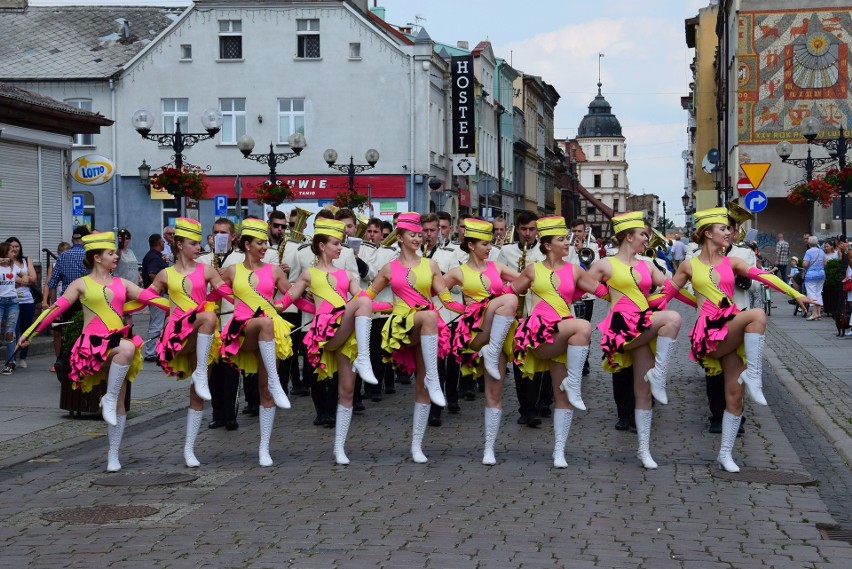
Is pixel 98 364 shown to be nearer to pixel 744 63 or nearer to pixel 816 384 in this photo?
pixel 816 384

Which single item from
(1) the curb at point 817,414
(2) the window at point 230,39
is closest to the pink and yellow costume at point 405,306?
(1) the curb at point 817,414

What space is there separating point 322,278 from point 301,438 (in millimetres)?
1815

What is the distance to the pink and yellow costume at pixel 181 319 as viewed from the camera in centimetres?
1030

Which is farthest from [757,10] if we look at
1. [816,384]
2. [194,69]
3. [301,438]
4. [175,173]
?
[301,438]

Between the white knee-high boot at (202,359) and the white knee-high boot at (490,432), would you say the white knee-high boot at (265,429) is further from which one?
the white knee-high boot at (490,432)

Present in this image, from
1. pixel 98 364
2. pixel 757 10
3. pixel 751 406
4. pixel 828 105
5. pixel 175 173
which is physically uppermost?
pixel 757 10

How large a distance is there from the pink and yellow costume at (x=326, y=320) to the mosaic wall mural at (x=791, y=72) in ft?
145

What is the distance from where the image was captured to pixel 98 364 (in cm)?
991

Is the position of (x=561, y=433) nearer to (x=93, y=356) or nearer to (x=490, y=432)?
(x=490, y=432)

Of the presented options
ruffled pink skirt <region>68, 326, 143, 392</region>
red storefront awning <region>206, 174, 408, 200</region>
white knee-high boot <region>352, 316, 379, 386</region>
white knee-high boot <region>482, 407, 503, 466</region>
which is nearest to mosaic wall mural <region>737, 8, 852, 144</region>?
red storefront awning <region>206, 174, 408, 200</region>

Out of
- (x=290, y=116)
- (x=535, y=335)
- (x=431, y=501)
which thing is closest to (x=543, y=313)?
(x=535, y=335)

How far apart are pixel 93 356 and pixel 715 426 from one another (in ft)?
17.7

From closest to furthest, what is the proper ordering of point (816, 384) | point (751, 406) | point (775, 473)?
point (775, 473)
point (751, 406)
point (816, 384)

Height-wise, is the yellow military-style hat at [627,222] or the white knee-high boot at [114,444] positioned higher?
the yellow military-style hat at [627,222]
